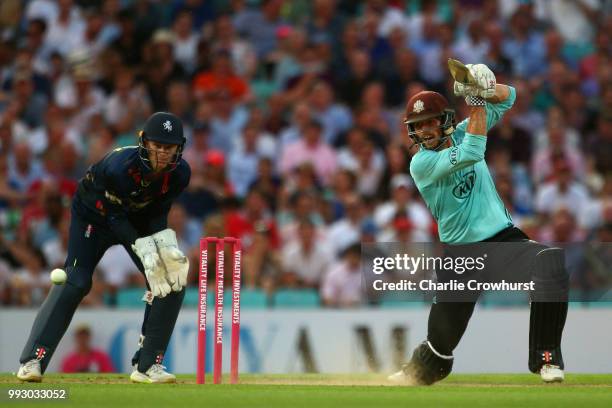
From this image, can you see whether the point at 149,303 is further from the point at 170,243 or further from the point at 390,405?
the point at 390,405

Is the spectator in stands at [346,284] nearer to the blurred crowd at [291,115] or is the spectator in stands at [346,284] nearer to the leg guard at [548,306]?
the blurred crowd at [291,115]

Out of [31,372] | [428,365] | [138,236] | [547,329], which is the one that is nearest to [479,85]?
[547,329]

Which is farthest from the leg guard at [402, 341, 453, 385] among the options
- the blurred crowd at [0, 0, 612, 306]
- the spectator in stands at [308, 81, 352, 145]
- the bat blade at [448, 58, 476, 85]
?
the spectator in stands at [308, 81, 352, 145]

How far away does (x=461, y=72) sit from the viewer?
9.06 meters

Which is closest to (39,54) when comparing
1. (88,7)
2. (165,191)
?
(88,7)

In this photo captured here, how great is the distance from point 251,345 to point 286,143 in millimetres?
3769

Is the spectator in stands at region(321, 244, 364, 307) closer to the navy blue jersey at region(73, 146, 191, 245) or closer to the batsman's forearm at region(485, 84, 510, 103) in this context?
the navy blue jersey at region(73, 146, 191, 245)

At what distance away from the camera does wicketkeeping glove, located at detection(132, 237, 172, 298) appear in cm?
921

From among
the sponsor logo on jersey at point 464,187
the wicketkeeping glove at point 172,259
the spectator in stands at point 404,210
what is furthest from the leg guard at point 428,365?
the spectator in stands at point 404,210

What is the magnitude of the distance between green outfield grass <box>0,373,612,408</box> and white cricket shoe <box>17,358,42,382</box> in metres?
0.08

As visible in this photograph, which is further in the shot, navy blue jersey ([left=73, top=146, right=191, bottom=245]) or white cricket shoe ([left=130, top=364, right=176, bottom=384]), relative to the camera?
white cricket shoe ([left=130, top=364, right=176, bottom=384])

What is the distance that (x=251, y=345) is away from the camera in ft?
44.1

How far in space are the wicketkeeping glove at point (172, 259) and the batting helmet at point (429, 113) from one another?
1.99 m

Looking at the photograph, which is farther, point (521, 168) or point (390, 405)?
point (521, 168)
